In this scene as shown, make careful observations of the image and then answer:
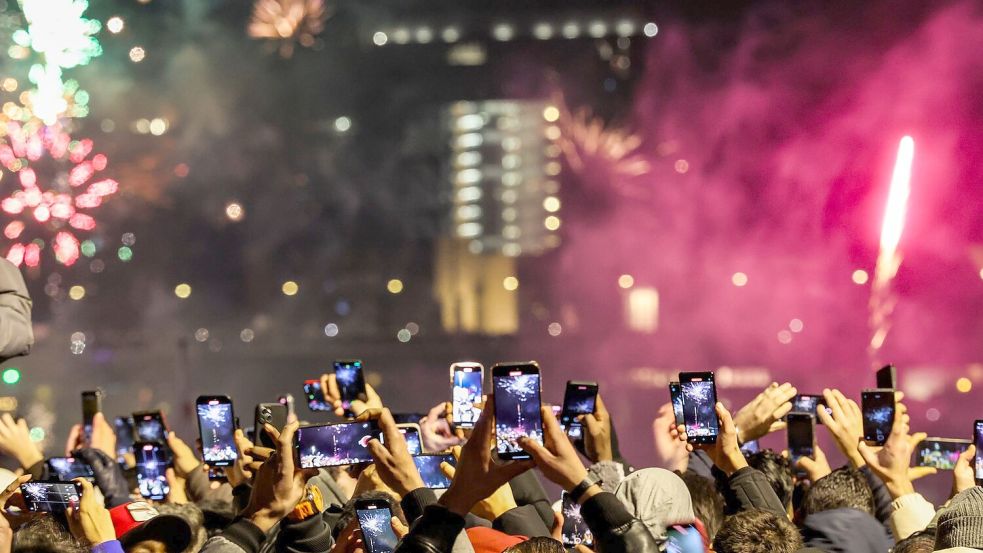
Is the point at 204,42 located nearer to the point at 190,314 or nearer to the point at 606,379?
the point at 190,314

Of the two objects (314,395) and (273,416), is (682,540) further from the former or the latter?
(314,395)

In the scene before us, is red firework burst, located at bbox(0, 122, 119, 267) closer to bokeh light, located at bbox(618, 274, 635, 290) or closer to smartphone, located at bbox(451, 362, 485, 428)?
smartphone, located at bbox(451, 362, 485, 428)

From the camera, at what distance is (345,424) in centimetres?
350

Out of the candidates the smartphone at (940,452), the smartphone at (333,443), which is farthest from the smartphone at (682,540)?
the smartphone at (940,452)

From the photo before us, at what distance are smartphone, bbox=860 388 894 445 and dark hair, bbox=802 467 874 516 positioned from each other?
53cm

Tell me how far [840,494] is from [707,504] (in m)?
0.50

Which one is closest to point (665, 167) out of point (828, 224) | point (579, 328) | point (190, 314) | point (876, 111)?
point (579, 328)

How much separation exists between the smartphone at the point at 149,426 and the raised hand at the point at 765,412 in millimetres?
2732

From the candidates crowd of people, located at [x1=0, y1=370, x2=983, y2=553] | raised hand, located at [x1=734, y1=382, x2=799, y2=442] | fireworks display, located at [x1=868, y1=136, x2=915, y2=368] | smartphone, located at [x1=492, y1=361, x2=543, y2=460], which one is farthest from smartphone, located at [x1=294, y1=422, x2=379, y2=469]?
fireworks display, located at [x1=868, y1=136, x2=915, y2=368]

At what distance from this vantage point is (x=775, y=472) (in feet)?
15.0

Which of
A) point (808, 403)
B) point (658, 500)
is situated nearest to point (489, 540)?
point (658, 500)

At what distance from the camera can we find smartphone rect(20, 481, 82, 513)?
355 cm

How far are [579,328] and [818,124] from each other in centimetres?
2053

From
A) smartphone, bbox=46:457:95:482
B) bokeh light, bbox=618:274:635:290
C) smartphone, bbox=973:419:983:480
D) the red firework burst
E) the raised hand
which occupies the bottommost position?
smartphone, bbox=973:419:983:480
